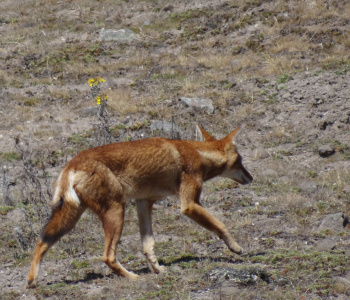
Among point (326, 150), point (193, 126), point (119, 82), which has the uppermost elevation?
point (119, 82)

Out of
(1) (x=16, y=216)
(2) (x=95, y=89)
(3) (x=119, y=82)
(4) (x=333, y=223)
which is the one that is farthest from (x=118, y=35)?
(4) (x=333, y=223)

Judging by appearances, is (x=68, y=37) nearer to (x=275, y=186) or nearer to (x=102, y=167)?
(x=275, y=186)

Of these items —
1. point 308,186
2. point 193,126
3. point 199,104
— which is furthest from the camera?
point 199,104

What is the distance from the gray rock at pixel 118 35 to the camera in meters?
20.1

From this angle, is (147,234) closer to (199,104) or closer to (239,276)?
(239,276)

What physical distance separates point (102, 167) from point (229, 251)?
2.16 metres

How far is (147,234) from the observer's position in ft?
24.5

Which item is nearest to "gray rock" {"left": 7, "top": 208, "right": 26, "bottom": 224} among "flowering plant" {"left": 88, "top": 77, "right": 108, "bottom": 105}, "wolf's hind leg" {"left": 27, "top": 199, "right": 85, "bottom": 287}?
"flowering plant" {"left": 88, "top": 77, "right": 108, "bottom": 105}

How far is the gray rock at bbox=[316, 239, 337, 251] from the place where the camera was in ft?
24.0

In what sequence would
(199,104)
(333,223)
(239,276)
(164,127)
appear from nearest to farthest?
(239,276) → (333,223) → (164,127) → (199,104)

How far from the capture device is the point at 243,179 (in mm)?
8664

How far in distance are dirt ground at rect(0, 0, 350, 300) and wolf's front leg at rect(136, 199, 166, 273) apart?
14cm

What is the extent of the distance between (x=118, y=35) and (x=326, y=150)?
430 inches

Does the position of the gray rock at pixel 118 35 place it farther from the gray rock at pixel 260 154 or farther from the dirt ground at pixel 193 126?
the gray rock at pixel 260 154
